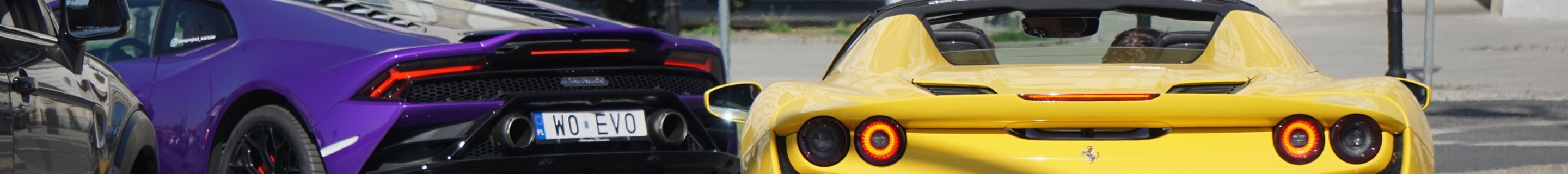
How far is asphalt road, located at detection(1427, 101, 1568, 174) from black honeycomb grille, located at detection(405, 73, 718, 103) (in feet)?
11.1

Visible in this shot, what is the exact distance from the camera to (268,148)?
4.52 meters

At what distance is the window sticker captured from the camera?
480 centimetres

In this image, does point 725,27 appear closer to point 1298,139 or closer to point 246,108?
point 246,108

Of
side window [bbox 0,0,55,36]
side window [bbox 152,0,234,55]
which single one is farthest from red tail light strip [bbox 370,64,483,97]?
side window [bbox 0,0,55,36]

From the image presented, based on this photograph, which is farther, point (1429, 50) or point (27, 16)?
point (1429, 50)

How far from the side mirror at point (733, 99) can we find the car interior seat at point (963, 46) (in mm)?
572

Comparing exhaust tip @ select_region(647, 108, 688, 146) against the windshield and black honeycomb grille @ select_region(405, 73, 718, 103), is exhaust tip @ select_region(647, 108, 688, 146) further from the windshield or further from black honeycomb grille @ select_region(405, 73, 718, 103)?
the windshield

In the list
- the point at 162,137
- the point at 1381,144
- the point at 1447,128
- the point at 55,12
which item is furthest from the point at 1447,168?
the point at 55,12

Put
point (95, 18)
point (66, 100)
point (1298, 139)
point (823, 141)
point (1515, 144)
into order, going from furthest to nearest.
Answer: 1. point (1515, 144)
2. point (95, 18)
3. point (66, 100)
4. point (823, 141)
5. point (1298, 139)

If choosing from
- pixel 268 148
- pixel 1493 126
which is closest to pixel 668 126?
pixel 268 148

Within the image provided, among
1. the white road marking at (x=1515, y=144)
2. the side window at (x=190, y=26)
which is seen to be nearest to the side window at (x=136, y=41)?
the side window at (x=190, y=26)

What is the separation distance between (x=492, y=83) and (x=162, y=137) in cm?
114

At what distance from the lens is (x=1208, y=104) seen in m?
3.01

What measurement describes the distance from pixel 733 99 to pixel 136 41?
2487 mm
